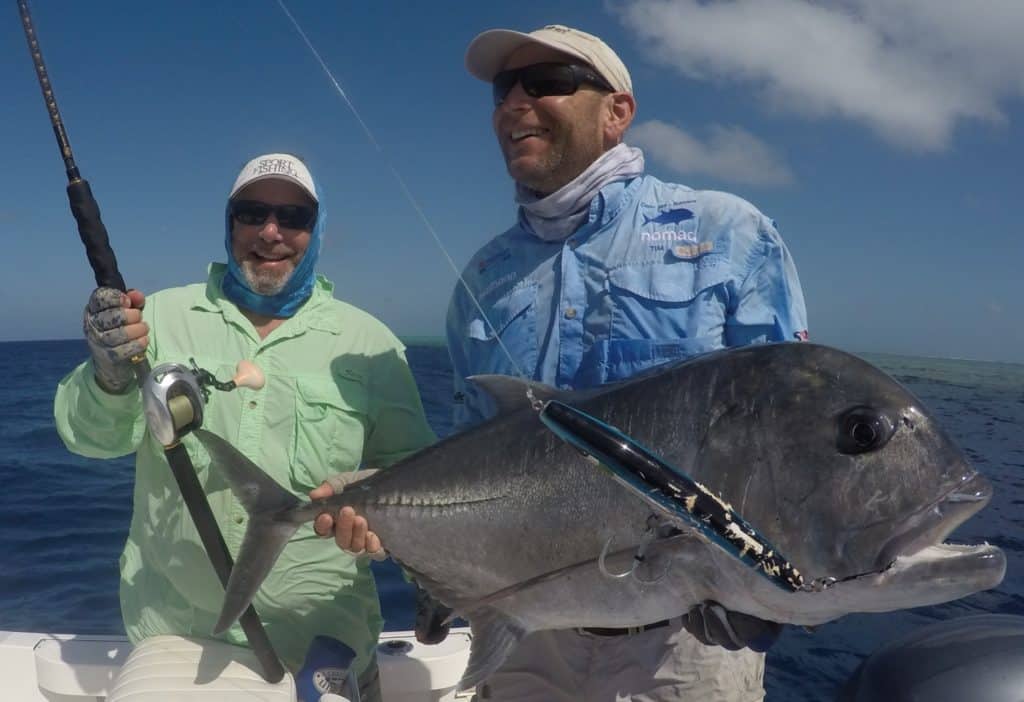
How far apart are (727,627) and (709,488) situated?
1.40ft

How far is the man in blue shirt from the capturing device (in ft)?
8.48

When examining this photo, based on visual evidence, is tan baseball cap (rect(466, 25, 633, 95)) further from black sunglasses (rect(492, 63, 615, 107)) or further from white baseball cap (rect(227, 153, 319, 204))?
white baseball cap (rect(227, 153, 319, 204))

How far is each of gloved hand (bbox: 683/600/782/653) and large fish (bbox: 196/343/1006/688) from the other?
0.20 feet

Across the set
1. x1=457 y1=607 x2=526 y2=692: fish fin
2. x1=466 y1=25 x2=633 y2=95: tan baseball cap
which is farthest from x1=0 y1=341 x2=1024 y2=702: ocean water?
x1=457 y1=607 x2=526 y2=692: fish fin

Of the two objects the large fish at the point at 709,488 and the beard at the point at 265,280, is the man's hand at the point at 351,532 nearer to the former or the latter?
the large fish at the point at 709,488

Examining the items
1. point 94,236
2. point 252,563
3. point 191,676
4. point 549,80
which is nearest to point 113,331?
point 94,236

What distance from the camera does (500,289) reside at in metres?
3.07

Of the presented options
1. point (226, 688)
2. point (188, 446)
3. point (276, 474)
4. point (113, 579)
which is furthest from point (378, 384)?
point (113, 579)

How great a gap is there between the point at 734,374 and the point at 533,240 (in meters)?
1.30

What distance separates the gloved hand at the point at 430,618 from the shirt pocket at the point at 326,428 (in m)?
0.76

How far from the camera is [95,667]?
3.64 metres

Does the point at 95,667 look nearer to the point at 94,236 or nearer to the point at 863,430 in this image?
the point at 94,236

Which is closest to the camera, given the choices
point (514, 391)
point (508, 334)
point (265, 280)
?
point (514, 391)

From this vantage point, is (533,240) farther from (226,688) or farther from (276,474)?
(226,688)
